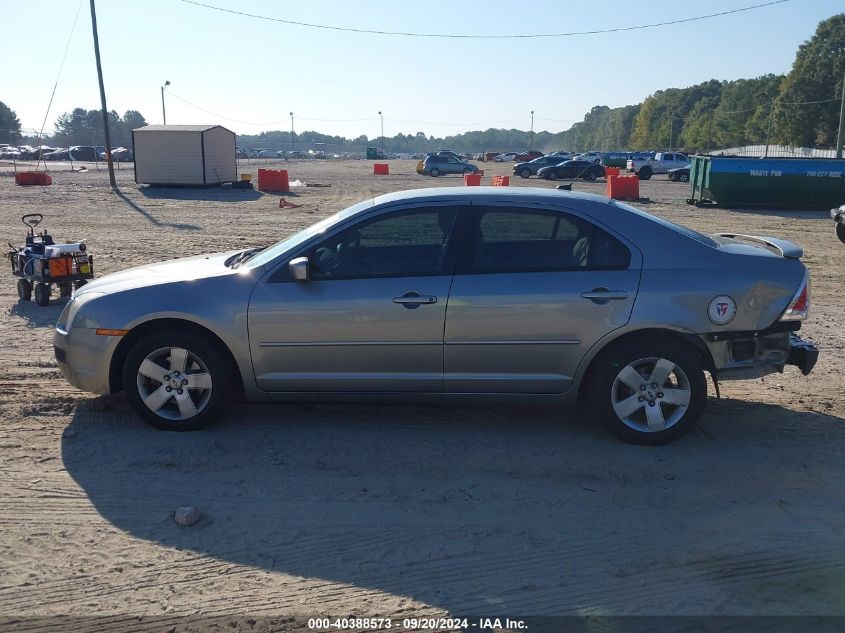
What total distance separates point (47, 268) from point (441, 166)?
42223mm

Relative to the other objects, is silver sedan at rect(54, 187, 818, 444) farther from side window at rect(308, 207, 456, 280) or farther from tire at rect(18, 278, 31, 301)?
tire at rect(18, 278, 31, 301)

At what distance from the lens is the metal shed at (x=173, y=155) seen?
32.4 m

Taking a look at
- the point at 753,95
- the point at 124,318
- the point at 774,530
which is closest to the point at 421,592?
the point at 774,530

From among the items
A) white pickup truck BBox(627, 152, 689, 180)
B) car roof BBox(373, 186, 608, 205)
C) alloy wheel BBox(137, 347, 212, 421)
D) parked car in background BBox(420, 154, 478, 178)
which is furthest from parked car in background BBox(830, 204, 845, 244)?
parked car in background BBox(420, 154, 478, 178)

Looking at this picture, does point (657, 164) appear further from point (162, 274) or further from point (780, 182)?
point (162, 274)

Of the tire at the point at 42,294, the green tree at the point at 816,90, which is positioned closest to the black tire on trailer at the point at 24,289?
Result: the tire at the point at 42,294

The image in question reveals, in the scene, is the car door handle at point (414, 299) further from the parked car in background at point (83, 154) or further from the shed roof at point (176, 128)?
the parked car in background at point (83, 154)

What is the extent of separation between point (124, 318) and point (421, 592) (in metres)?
2.89

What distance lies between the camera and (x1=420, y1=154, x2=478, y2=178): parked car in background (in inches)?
1972

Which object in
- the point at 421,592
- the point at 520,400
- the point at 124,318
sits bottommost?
the point at 421,592

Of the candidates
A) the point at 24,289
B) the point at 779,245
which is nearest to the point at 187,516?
the point at 779,245

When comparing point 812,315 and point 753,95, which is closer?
point 812,315

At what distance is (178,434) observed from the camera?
5.36 metres

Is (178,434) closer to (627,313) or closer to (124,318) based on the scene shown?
(124,318)
